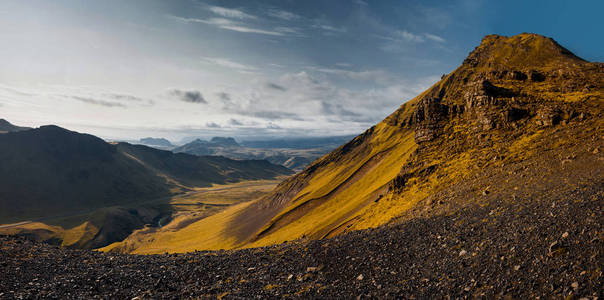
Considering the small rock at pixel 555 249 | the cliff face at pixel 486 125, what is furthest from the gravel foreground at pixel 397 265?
the cliff face at pixel 486 125

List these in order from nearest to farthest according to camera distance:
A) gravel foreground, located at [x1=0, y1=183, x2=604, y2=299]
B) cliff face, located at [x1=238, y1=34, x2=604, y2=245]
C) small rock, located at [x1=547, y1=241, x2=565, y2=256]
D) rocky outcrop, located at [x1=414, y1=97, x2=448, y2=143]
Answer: gravel foreground, located at [x1=0, y1=183, x2=604, y2=299] → small rock, located at [x1=547, y1=241, x2=565, y2=256] → cliff face, located at [x1=238, y1=34, x2=604, y2=245] → rocky outcrop, located at [x1=414, y1=97, x2=448, y2=143]

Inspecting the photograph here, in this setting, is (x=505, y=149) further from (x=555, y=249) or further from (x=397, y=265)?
(x=397, y=265)

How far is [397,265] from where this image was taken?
18.4m

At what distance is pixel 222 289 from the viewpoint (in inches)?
757

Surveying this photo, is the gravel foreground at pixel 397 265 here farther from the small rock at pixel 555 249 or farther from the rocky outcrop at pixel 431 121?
the rocky outcrop at pixel 431 121

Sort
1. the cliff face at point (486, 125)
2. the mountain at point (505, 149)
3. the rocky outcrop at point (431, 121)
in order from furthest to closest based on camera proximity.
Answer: the rocky outcrop at point (431, 121), the cliff face at point (486, 125), the mountain at point (505, 149)

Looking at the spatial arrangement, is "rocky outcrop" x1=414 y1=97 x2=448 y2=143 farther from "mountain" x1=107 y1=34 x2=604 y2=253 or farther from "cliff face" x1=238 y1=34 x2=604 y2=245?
"mountain" x1=107 y1=34 x2=604 y2=253

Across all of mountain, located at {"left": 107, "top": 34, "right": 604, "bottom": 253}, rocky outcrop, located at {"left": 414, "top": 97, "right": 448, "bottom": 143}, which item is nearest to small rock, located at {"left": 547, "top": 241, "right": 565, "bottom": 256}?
mountain, located at {"left": 107, "top": 34, "right": 604, "bottom": 253}

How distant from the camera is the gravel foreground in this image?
12.6 m

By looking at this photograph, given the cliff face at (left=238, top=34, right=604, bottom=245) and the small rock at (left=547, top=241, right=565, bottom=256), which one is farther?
the cliff face at (left=238, top=34, right=604, bottom=245)

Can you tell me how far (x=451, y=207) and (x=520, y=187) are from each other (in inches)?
259

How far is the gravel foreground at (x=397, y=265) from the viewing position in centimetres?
1263

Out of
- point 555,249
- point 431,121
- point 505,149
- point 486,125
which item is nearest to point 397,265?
point 555,249

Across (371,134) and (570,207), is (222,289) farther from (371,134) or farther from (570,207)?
(371,134)
